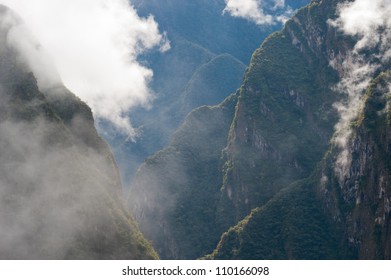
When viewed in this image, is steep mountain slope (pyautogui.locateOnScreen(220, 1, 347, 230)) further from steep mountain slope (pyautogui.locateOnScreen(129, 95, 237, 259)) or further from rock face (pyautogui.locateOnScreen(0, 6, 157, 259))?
rock face (pyautogui.locateOnScreen(0, 6, 157, 259))

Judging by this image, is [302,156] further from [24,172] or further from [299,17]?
[24,172]

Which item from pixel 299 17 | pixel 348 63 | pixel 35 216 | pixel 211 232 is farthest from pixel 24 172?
pixel 299 17

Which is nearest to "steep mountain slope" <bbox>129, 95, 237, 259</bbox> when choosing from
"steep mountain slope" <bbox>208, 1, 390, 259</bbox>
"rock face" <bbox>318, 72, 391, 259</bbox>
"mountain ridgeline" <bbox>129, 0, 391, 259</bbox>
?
"mountain ridgeline" <bbox>129, 0, 391, 259</bbox>

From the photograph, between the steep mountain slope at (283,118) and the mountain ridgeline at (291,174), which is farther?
the steep mountain slope at (283,118)

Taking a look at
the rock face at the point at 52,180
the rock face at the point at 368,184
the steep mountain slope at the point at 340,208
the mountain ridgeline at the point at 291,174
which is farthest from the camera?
the mountain ridgeline at the point at 291,174

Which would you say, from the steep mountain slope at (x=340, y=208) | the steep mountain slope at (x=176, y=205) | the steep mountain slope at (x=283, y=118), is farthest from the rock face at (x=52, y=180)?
the steep mountain slope at (x=283, y=118)

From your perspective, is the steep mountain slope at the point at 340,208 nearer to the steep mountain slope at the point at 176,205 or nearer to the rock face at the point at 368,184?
the rock face at the point at 368,184

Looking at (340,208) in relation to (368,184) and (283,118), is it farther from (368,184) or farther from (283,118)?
(283,118)

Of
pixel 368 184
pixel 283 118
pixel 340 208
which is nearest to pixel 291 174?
pixel 283 118
